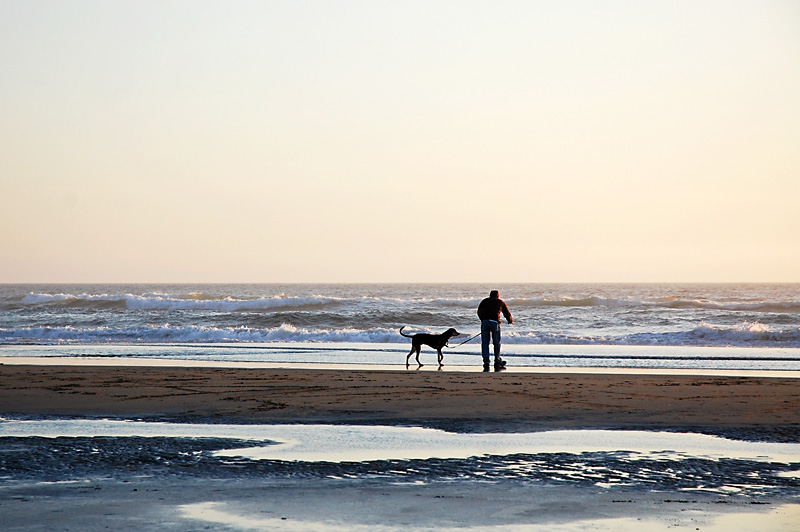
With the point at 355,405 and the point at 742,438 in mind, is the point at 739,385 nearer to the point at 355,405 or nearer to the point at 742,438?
the point at 742,438

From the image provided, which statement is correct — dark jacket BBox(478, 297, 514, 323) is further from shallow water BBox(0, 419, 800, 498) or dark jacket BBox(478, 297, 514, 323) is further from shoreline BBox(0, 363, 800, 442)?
shallow water BBox(0, 419, 800, 498)

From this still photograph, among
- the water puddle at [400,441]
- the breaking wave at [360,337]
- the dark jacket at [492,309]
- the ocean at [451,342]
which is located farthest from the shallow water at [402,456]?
the breaking wave at [360,337]

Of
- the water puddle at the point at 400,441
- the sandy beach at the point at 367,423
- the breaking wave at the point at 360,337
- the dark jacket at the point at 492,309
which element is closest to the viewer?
the sandy beach at the point at 367,423

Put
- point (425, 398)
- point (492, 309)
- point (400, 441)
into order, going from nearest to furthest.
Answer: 1. point (400, 441)
2. point (425, 398)
3. point (492, 309)

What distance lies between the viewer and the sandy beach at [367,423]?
4.73 m

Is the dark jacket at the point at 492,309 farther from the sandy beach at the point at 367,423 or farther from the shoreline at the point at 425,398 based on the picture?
the shoreline at the point at 425,398

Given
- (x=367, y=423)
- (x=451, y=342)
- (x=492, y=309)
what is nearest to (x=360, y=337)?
(x=451, y=342)

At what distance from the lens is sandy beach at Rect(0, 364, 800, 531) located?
186 inches

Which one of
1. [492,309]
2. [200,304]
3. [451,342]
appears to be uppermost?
[492,309]

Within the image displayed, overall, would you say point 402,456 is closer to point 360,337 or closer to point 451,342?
point 451,342

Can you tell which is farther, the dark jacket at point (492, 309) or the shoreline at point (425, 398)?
the dark jacket at point (492, 309)

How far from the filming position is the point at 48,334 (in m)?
27.9

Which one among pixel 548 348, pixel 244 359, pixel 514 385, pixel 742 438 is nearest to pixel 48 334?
pixel 244 359

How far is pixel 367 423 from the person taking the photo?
28.7 ft
